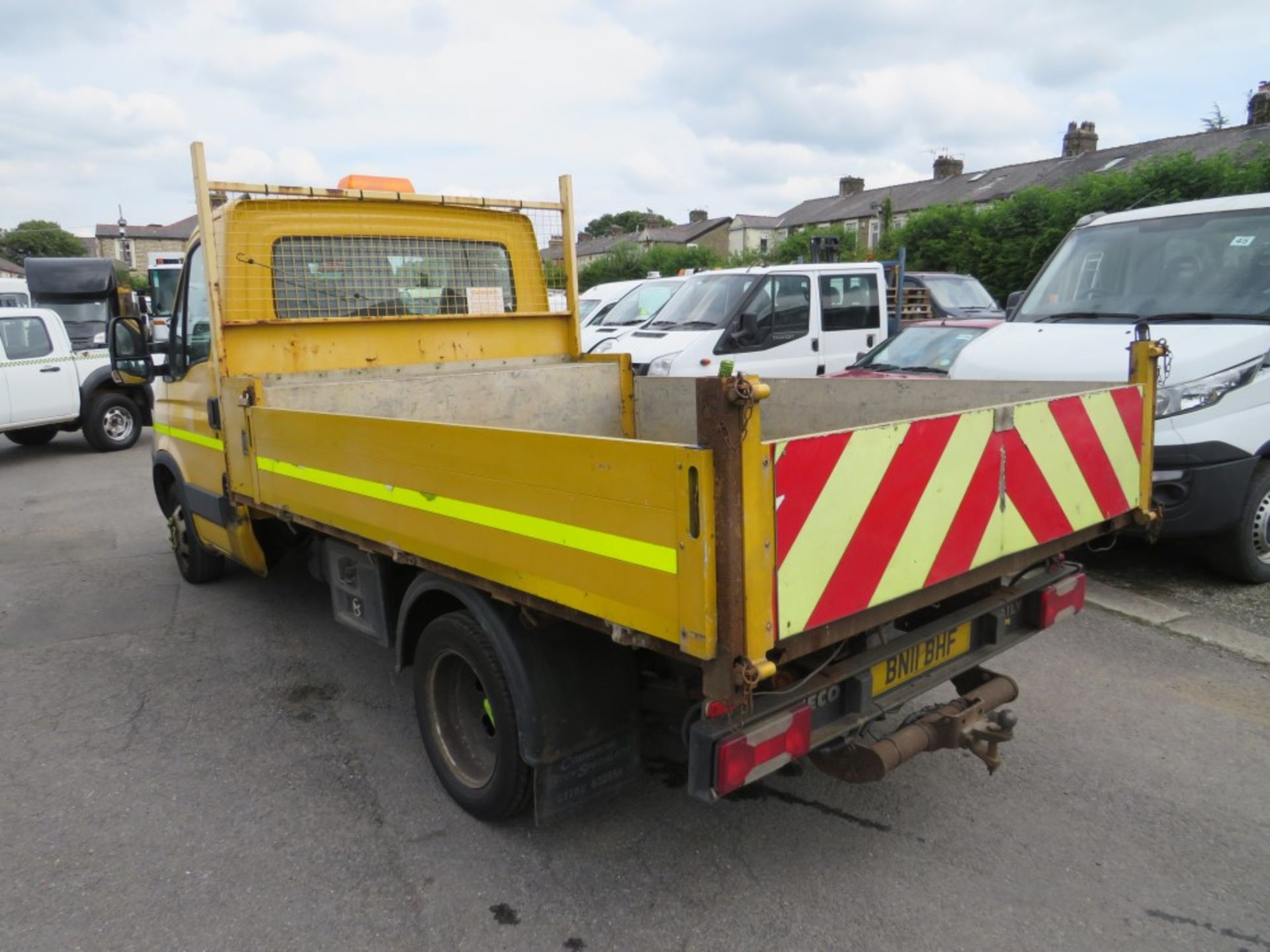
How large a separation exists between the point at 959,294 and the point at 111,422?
43.5 feet

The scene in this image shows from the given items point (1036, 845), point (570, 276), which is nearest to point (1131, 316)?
point (570, 276)

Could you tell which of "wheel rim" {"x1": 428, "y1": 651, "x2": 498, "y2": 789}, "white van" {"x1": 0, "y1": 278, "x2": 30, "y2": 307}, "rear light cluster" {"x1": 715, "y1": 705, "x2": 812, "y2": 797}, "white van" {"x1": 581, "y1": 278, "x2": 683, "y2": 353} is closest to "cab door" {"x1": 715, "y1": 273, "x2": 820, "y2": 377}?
"white van" {"x1": 581, "y1": 278, "x2": 683, "y2": 353}

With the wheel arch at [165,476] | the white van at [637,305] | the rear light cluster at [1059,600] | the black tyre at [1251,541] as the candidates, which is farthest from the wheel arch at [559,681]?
the white van at [637,305]

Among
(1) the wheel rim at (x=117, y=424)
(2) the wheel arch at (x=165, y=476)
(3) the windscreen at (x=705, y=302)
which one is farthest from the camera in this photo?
(1) the wheel rim at (x=117, y=424)

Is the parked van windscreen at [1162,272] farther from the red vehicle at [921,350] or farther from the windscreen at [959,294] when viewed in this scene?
the windscreen at [959,294]

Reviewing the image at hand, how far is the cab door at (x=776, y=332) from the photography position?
31.6 ft

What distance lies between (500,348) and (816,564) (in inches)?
141

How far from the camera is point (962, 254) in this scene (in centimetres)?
2270

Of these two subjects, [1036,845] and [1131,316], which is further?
[1131,316]

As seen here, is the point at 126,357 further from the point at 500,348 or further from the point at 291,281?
the point at 500,348

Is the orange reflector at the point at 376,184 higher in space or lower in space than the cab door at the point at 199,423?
higher

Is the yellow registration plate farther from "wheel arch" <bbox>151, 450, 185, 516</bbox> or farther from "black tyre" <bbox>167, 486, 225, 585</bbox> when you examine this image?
"black tyre" <bbox>167, 486, 225, 585</bbox>

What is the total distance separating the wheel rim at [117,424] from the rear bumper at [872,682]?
13.2 metres

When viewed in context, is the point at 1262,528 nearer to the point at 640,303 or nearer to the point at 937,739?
the point at 937,739
